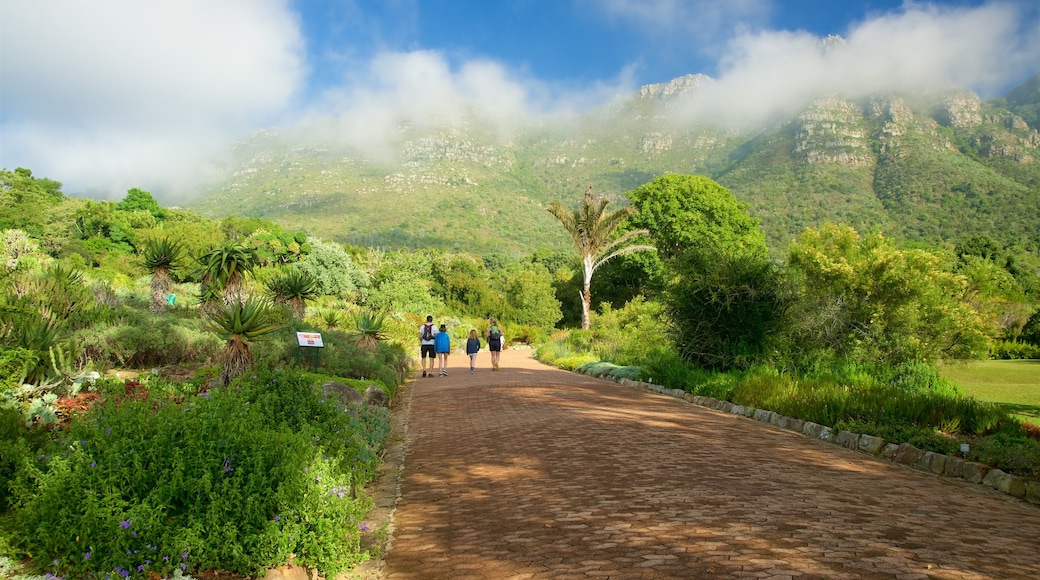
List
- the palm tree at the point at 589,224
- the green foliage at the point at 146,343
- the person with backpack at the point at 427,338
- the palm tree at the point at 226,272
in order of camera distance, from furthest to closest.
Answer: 1. the palm tree at the point at 589,224
2. the person with backpack at the point at 427,338
3. the palm tree at the point at 226,272
4. the green foliage at the point at 146,343

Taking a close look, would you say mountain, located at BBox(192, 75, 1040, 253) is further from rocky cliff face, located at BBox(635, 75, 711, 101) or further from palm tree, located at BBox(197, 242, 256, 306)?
palm tree, located at BBox(197, 242, 256, 306)

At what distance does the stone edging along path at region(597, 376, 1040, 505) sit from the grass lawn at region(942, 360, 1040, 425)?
4256 mm

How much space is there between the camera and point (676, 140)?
116m

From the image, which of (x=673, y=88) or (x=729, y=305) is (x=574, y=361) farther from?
(x=673, y=88)

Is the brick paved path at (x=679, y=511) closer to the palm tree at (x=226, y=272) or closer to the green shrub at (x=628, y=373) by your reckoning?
the palm tree at (x=226, y=272)

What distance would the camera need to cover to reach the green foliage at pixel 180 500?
11.7ft

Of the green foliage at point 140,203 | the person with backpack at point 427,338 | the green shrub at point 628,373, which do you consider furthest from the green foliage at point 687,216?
the green foliage at point 140,203

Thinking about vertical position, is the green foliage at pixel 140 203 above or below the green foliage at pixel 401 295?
above

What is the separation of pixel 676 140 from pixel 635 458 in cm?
11524

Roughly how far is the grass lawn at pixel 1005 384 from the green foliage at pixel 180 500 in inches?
484

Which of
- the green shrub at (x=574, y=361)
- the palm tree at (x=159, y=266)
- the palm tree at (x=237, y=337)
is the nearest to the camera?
the palm tree at (x=237, y=337)

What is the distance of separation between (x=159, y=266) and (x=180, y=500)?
15.5m

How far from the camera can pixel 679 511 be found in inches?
215

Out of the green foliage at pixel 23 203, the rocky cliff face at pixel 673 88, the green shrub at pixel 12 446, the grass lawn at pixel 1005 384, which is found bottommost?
the grass lawn at pixel 1005 384
